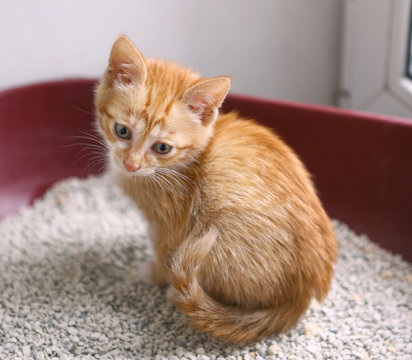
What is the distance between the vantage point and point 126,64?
4.95ft

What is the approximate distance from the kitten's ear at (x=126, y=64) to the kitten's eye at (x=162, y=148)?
0.64 ft

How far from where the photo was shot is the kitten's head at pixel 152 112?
4.86 feet

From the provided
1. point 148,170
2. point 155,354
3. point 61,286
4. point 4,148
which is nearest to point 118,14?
point 4,148

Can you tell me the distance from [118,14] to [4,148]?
0.76 meters

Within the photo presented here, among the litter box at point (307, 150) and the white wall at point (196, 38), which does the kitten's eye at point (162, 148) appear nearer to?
the litter box at point (307, 150)

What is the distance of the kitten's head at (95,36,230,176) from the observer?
148cm

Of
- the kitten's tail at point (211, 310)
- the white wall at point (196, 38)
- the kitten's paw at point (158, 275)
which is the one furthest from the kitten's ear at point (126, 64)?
the white wall at point (196, 38)

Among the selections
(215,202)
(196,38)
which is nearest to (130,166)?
(215,202)

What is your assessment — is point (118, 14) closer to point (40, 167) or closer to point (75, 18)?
point (75, 18)

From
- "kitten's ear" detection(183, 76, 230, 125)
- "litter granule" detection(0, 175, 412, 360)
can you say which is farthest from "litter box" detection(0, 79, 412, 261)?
"kitten's ear" detection(183, 76, 230, 125)

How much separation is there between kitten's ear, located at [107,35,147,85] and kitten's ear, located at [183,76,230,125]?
152 millimetres

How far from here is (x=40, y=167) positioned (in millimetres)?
2338

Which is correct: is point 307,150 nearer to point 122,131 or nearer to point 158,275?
point 158,275

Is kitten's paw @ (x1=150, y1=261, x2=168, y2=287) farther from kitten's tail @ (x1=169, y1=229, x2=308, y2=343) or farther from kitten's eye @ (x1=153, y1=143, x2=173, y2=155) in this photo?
kitten's eye @ (x1=153, y1=143, x2=173, y2=155)
